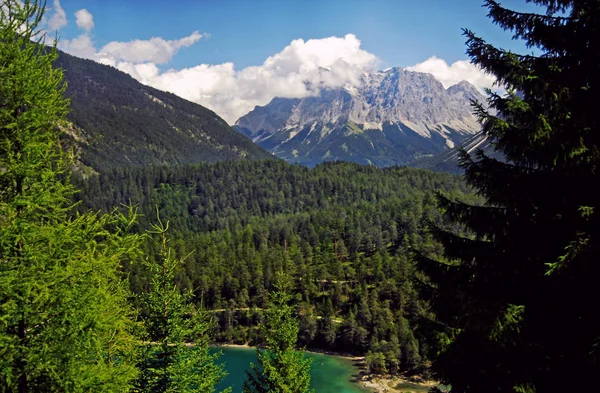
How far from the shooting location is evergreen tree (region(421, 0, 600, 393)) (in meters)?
6.85

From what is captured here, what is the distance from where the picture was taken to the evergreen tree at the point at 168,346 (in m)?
13.4

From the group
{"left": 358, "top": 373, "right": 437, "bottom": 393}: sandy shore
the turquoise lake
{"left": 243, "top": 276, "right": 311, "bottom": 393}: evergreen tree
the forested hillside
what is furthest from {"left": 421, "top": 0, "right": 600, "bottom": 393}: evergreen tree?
{"left": 358, "top": 373, "right": 437, "bottom": 393}: sandy shore

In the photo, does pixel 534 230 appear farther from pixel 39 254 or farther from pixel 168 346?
pixel 168 346

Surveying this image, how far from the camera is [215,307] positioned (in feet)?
332

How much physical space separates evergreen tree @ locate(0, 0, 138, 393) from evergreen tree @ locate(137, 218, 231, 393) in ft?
18.2

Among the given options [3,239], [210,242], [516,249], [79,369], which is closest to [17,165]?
[3,239]

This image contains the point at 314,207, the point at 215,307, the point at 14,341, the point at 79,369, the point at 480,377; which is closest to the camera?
the point at 14,341

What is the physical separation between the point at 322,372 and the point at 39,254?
3040 inches

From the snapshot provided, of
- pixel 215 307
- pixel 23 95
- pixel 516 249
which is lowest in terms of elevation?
pixel 215 307

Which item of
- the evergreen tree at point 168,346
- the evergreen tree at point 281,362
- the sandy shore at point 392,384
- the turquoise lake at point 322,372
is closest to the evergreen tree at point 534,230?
the evergreen tree at point 168,346

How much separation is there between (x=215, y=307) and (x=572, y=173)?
101 metres

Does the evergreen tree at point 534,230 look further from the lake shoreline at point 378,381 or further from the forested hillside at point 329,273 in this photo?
the lake shoreline at point 378,381

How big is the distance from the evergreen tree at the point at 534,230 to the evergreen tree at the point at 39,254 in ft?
22.2

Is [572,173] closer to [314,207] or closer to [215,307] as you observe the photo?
[215,307]
